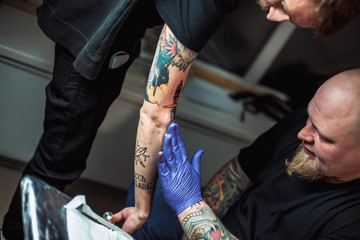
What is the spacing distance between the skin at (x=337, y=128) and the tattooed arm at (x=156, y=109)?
14.0 inches

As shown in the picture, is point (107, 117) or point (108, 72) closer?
point (108, 72)

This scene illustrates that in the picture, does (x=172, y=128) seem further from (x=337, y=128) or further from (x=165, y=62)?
(x=337, y=128)

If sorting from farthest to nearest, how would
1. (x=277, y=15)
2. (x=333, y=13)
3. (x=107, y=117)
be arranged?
(x=107, y=117) < (x=277, y=15) < (x=333, y=13)

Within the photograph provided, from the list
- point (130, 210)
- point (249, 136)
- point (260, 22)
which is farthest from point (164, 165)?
point (260, 22)

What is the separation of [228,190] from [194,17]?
65cm

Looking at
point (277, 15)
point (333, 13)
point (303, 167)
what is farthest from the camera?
point (303, 167)

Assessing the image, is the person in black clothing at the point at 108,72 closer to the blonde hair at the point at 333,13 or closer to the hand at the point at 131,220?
the hand at the point at 131,220

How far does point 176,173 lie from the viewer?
37.0 inches

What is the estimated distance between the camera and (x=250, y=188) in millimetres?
1185

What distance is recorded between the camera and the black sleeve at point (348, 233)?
Result: 0.83 metres

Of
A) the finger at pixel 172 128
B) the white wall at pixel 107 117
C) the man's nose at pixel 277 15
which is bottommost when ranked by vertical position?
the white wall at pixel 107 117

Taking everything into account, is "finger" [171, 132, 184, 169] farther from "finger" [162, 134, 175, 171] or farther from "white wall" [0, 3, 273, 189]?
"white wall" [0, 3, 273, 189]

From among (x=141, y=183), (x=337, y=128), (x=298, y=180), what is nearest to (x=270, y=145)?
(x=298, y=180)

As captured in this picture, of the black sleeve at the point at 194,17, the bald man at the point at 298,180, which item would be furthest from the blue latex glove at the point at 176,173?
the black sleeve at the point at 194,17
